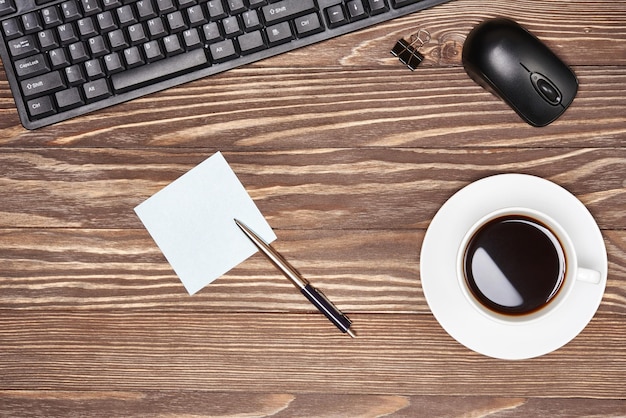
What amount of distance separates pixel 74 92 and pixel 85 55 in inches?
1.8

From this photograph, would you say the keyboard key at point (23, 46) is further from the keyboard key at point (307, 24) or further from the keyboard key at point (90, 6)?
the keyboard key at point (307, 24)

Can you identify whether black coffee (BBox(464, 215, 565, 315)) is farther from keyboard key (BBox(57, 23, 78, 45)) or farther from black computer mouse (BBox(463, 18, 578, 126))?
keyboard key (BBox(57, 23, 78, 45))

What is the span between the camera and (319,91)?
0.78 m

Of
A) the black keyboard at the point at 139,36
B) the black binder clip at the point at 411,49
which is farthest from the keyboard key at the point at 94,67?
the black binder clip at the point at 411,49

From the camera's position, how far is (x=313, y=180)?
782 mm

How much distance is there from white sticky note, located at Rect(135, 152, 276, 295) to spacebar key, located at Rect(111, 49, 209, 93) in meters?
0.11

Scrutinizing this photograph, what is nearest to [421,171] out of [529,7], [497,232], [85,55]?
[497,232]

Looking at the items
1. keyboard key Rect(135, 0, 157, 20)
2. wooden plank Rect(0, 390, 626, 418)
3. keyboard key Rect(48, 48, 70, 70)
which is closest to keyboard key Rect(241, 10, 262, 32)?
A: keyboard key Rect(135, 0, 157, 20)

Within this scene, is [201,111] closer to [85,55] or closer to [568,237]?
[85,55]

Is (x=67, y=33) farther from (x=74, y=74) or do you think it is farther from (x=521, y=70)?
(x=521, y=70)

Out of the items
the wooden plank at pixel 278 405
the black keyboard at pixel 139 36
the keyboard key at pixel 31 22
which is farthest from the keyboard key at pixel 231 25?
the wooden plank at pixel 278 405

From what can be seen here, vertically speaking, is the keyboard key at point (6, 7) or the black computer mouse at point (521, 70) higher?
the keyboard key at point (6, 7)

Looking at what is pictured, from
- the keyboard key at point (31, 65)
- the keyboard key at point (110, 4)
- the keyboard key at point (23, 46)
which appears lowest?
the keyboard key at point (31, 65)

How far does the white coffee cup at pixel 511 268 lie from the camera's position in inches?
28.7
